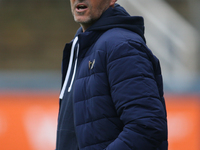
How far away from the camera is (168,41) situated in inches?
230

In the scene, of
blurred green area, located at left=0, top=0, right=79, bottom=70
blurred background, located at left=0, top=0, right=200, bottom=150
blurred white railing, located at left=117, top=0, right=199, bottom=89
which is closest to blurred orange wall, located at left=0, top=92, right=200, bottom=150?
blurred background, located at left=0, top=0, right=200, bottom=150

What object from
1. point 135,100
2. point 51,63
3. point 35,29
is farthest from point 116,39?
point 35,29

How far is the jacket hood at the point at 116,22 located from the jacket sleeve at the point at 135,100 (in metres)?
0.19

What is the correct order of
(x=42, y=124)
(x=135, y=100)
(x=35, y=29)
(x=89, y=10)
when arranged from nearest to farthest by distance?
(x=135, y=100) < (x=89, y=10) < (x=42, y=124) < (x=35, y=29)

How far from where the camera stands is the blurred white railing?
5.68m

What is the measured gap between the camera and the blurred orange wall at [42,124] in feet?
13.3

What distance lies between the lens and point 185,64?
582cm

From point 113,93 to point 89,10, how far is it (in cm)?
50

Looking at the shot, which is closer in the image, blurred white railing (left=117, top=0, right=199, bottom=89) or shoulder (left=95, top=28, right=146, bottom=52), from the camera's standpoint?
shoulder (left=95, top=28, right=146, bottom=52)

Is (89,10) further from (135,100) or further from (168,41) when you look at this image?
(168,41)

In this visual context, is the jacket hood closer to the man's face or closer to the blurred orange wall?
the man's face

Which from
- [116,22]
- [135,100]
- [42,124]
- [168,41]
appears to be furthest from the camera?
[168,41]

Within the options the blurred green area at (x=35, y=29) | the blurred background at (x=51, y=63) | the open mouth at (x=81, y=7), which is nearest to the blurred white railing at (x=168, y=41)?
the blurred background at (x=51, y=63)

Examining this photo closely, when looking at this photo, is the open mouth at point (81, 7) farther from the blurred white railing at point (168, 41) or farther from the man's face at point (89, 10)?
the blurred white railing at point (168, 41)
